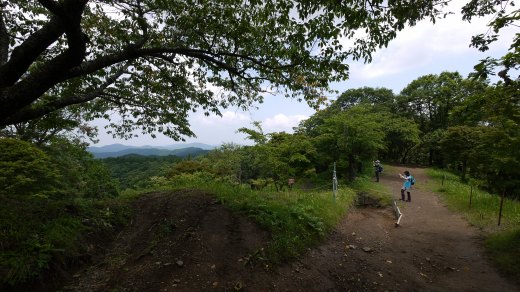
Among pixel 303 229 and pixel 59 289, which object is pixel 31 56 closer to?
pixel 59 289

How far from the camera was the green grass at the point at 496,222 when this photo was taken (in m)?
6.69

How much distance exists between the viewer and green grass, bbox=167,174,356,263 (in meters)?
5.98

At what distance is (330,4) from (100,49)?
579cm

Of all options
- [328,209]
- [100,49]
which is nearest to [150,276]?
[100,49]

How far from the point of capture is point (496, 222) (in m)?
9.56

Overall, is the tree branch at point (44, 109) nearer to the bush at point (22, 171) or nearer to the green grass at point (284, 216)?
the bush at point (22, 171)

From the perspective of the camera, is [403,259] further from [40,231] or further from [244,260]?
[40,231]

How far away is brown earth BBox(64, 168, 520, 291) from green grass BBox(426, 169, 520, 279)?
13.3 inches

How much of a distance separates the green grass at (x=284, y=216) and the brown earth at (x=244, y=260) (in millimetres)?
232

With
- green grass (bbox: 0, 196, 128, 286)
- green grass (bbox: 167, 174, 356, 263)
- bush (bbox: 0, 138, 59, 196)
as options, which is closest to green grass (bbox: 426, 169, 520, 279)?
green grass (bbox: 167, 174, 356, 263)

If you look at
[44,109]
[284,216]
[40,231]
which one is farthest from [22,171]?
[284,216]

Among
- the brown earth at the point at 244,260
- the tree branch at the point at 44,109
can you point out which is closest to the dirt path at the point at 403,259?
the brown earth at the point at 244,260

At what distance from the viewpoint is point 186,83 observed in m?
8.37

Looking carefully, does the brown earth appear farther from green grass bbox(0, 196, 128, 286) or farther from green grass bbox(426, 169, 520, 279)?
green grass bbox(0, 196, 128, 286)
